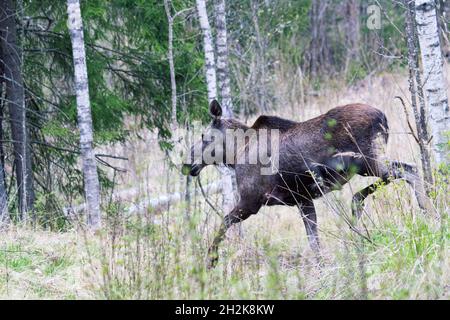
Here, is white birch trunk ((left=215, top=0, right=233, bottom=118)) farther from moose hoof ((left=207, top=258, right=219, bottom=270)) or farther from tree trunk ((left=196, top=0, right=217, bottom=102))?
moose hoof ((left=207, top=258, right=219, bottom=270))

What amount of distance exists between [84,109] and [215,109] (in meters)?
1.61

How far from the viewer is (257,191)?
27.2 feet

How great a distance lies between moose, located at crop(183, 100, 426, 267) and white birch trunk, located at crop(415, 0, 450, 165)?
0.52 meters

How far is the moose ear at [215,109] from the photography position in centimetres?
857

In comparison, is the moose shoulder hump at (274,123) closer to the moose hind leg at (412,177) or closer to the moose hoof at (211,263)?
the moose hind leg at (412,177)

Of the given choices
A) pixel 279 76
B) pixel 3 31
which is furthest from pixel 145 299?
pixel 279 76

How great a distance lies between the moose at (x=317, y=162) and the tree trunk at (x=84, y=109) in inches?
48.6

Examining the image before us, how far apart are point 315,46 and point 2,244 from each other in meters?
17.0

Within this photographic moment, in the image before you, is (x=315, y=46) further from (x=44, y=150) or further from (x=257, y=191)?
(x=257, y=191)

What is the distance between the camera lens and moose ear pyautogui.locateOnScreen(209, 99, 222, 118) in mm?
8570

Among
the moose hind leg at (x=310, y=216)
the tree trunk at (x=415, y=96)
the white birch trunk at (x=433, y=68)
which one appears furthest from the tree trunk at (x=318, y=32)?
the tree trunk at (x=415, y=96)

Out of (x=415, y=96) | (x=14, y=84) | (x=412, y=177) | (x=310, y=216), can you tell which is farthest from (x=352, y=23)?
(x=415, y=96)

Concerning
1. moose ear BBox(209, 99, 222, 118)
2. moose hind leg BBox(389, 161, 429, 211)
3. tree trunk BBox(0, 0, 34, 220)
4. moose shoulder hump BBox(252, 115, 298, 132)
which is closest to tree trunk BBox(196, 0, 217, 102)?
moose ear BBox(209, 99, 222, 118)

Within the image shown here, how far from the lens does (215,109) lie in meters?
8.68
